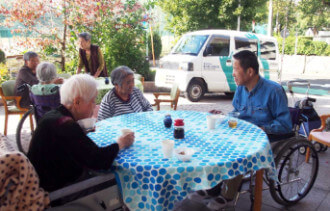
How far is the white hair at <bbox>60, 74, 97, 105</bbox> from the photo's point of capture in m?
1.83

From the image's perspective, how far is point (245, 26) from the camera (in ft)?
41.9

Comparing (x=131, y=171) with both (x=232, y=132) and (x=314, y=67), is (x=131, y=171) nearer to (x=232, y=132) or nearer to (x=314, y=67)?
(x=232, y=132)

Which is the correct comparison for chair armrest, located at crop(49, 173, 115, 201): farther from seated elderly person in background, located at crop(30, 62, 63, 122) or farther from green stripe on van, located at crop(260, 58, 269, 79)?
green stripe on van, located at crop(260, 58, 269, 79)

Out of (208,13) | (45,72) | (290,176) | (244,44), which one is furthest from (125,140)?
(208,13)

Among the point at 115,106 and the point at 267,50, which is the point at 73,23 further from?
the point at 115,106

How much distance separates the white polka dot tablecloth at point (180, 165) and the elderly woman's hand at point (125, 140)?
43 millimetres

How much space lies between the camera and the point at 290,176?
9.43ft

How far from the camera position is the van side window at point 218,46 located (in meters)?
7.62

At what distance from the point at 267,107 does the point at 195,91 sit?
16.4ft

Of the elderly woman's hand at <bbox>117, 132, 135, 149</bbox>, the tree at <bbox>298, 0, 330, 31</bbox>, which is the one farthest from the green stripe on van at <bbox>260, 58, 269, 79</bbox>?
the tree at <bbox>298, 0, 330, 31</bbox>

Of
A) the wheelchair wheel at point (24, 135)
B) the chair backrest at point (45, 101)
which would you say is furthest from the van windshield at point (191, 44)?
the chair backrest at point (45, 101)

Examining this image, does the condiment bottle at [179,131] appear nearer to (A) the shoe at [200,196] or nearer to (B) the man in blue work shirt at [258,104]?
(B) the man in blue work shirt at [258,104]

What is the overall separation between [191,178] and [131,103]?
5.82 ft

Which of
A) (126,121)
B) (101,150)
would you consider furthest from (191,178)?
(126,121)
